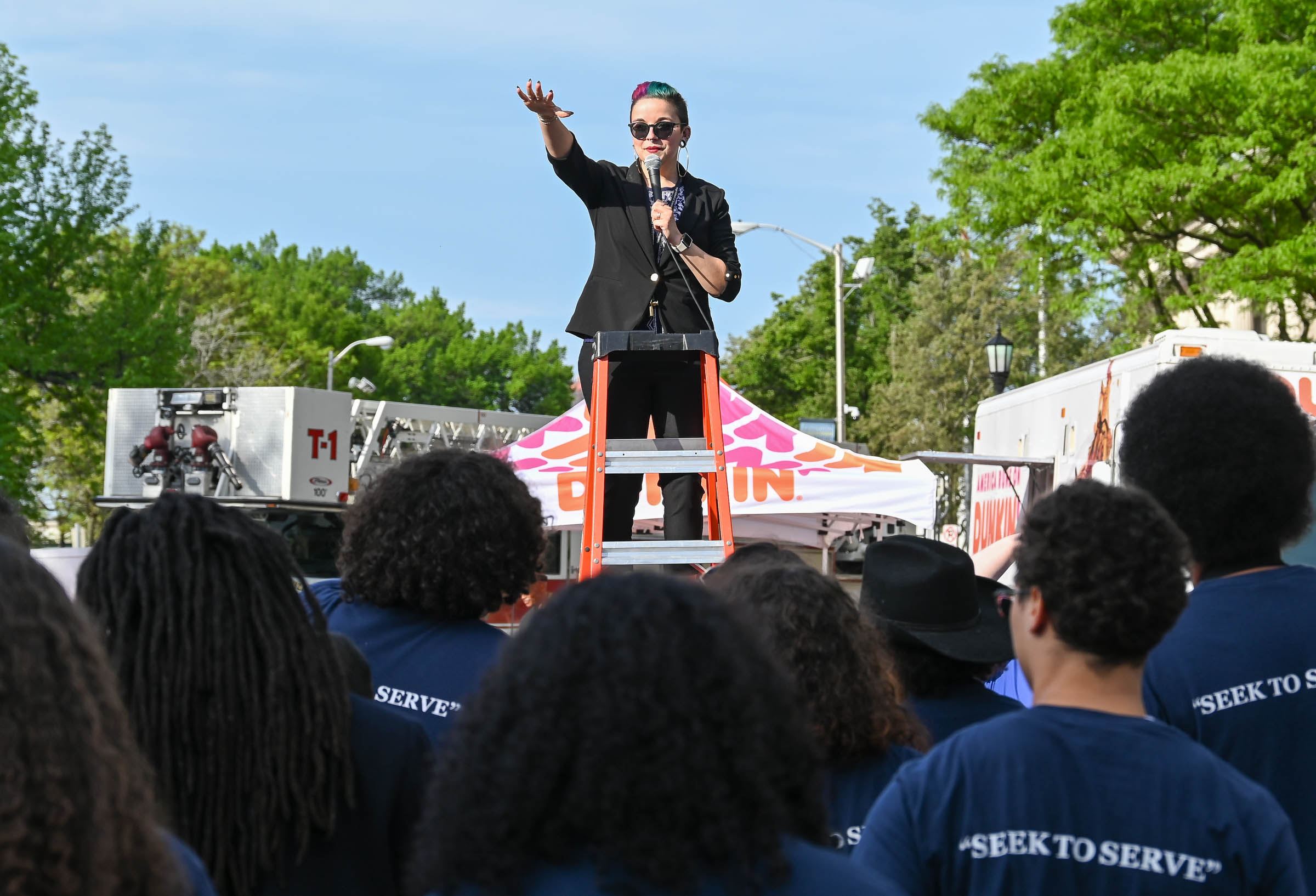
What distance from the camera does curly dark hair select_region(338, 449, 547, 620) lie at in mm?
3119

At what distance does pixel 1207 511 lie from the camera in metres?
3.01

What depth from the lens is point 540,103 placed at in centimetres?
513

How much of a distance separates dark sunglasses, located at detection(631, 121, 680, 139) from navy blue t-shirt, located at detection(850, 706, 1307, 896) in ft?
11.3

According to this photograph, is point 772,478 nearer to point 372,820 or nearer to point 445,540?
point 445,540

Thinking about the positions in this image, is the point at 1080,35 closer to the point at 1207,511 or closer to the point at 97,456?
the point at 1207,511

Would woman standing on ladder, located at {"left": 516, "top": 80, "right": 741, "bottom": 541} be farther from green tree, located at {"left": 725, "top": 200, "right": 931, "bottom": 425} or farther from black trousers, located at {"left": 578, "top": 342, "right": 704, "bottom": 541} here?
green tree, located at {"left": 725, "top": 200, "right": 931, "bottom": 425}

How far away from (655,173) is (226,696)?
348 centimetres

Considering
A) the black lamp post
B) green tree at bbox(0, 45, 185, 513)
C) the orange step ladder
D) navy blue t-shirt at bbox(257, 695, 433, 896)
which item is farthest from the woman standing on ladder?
green tree at bbox(0, 45, 185, 513)

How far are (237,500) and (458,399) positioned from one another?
83.9 meters

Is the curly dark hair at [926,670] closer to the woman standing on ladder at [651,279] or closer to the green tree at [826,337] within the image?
the woman standing on ladder at [651,279]

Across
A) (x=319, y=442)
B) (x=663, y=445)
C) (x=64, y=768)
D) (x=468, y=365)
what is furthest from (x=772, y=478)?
(x=468, y=365)

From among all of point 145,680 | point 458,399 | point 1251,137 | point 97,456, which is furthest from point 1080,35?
point 458,399

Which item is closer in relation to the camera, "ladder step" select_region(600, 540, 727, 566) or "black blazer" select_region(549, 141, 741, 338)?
"ladder step" select_region(600, 540, 727, 566)

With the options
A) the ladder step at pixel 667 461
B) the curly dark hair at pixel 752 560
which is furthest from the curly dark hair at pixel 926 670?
the ladder step at pixel 667 461
